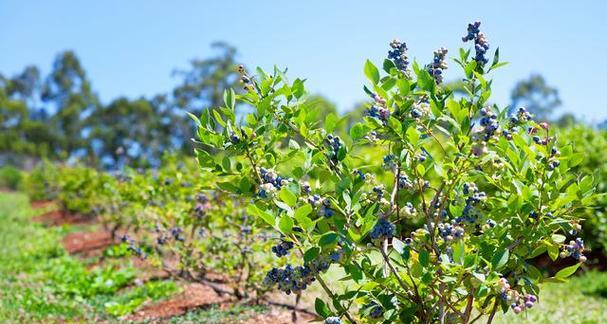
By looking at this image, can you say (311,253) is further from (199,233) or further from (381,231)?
(199,233)

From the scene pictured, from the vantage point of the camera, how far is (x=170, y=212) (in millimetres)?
6781

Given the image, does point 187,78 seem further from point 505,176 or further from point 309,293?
point 505,176

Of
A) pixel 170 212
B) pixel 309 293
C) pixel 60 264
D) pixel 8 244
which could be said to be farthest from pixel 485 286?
pixel 8 244

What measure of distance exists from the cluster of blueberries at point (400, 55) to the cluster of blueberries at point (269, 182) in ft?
2.51

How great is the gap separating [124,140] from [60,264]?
48.7 metres

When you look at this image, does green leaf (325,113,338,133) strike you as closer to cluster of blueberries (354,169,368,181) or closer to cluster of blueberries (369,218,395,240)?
cluster of blueberries (354,169,368,181)

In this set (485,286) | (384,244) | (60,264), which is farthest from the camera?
(60,264)

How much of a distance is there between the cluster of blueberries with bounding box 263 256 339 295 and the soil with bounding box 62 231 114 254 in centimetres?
817

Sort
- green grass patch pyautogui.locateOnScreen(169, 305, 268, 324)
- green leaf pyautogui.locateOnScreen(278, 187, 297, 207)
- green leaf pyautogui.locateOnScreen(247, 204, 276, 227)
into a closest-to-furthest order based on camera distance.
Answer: green leaf pyautogui.locateOnScreen(247, 204, 276, 227) < green leaf pyautogui.locateOnScreen(278, 187, 297, 207) < green grass patch pyautogui.locateOnScreen(169, 305, 268, 324)

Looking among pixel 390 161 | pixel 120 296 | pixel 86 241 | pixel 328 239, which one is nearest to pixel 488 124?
pixel 390 161

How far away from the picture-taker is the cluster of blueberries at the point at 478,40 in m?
2.98

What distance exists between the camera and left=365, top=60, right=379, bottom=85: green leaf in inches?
116

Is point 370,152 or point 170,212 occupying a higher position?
point 370,152

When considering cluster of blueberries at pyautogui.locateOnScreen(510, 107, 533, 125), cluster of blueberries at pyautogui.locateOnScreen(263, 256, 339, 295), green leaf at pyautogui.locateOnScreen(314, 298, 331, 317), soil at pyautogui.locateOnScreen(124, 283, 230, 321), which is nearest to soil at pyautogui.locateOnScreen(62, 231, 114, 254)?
soil at pyautogui.locateOnScreen(124, 283, 230, 321)
